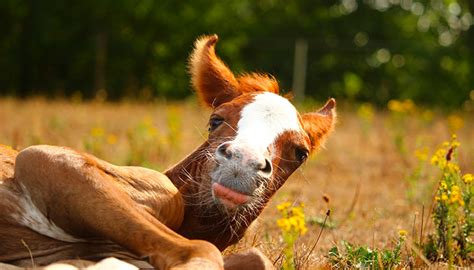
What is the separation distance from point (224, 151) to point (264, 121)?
387 millimetres

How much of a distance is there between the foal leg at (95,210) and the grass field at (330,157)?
952 mm

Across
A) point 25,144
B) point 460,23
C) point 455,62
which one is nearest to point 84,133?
point 25,144

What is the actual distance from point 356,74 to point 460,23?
5539 mm

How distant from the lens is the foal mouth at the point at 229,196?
387 cm

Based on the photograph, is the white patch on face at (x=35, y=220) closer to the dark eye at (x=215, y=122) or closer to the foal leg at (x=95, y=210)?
the foal leg at (x=95, y=210)

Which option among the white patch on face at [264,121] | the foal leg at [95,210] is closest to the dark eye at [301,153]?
the white patch on face at [264,121]

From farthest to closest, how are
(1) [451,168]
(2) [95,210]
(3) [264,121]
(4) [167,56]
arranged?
1. (4) [167,56]
2. (1) [451,168]
3. (3) [264,121]
4. (2) [95,210]

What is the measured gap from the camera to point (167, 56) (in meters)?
22.5

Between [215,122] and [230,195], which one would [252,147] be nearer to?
[230,195]

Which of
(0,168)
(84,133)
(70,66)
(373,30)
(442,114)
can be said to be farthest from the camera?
(373,30)

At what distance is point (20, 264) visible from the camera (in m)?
3.87

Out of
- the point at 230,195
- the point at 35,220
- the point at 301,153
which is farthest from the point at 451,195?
the point at 35,220

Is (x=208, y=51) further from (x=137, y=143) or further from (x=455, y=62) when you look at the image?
(x=455, y=62)

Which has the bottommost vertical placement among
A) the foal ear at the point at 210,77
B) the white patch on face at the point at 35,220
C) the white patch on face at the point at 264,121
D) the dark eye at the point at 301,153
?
the white patch on face at the point at 35,220
